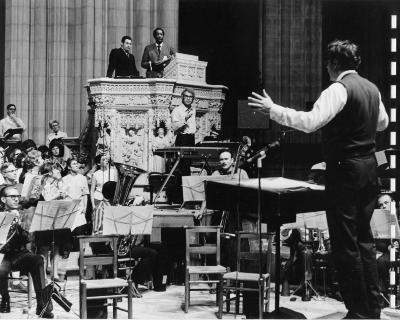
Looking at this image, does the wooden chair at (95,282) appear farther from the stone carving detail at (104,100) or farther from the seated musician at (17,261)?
the stone carving detail at (104,100)

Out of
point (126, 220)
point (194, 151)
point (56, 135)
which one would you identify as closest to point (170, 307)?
point (126, 220)

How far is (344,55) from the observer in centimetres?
653

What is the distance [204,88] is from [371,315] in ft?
33.9

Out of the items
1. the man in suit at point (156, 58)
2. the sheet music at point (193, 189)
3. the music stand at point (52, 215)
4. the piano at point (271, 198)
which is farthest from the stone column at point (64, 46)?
the piano at point (271, 198)

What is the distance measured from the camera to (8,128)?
18.6 m

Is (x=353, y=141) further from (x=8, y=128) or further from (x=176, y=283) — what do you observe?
(x=8, y=128)

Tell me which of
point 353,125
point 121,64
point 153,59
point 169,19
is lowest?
point 353,125

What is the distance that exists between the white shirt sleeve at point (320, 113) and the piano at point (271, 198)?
65cm

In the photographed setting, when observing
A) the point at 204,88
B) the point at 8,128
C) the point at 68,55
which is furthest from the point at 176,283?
the point at 68,55

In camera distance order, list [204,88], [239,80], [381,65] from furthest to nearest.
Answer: [239,80] → [381,65] → [204,88]

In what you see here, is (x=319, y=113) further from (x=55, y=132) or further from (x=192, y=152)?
(x=55, y=132)

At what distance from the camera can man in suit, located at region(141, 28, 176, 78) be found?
1683 cm

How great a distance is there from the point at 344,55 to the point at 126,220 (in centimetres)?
451

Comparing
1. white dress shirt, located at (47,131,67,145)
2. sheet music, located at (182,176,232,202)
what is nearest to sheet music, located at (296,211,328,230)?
sheet music, located at (182,176,232,202)
